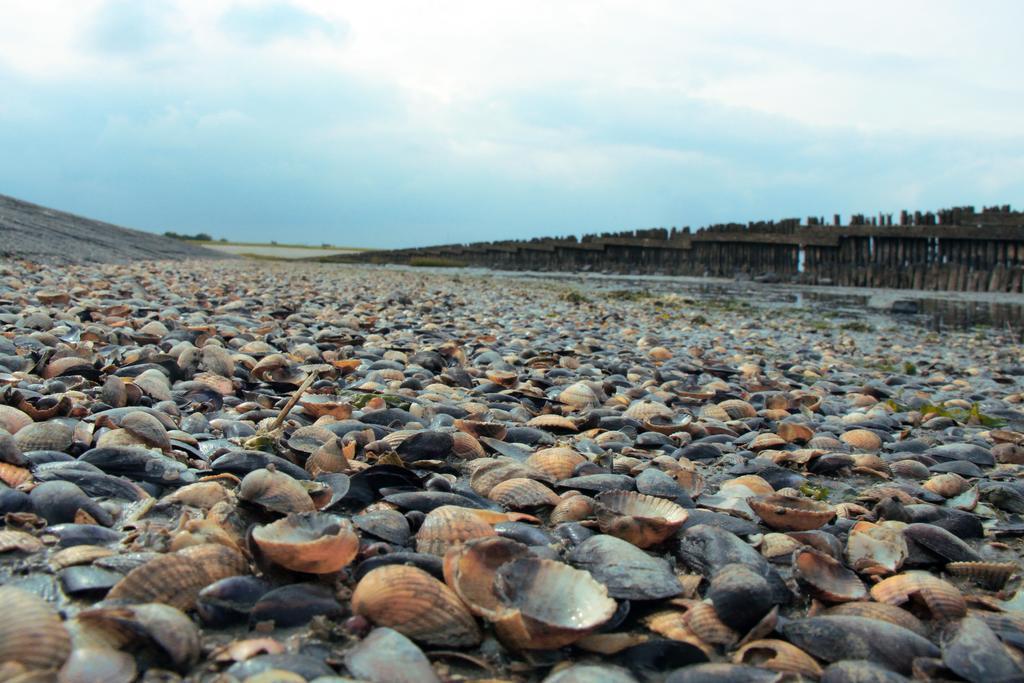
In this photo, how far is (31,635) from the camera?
1227 mm

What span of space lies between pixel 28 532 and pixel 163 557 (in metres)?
0.44

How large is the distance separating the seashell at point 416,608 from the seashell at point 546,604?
0.08 metres

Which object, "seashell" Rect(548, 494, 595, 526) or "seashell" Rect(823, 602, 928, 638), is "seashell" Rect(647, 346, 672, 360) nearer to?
"seashell" Rect(548, 494, 595, 526)

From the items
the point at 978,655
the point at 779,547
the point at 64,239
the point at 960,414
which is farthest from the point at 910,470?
the point at 64,239

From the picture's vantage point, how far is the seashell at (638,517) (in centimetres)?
189

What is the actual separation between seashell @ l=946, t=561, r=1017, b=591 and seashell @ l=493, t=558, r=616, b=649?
1.00 metres

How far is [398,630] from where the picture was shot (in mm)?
1419

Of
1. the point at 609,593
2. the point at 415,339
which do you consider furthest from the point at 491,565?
the point at 415,339

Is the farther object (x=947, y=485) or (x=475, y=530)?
(x=947, y=485)

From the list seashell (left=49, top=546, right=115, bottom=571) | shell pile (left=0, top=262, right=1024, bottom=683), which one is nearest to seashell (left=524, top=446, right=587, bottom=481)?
shell pile (left=0, top=262, right=1024, bottom=683)

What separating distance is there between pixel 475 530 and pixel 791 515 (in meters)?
0.88

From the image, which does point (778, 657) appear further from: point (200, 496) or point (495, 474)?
point (200, 496)

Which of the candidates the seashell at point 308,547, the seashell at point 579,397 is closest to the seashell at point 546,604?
the seashell at point 308,547

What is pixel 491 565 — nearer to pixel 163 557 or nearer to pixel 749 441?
pixel 163 557
